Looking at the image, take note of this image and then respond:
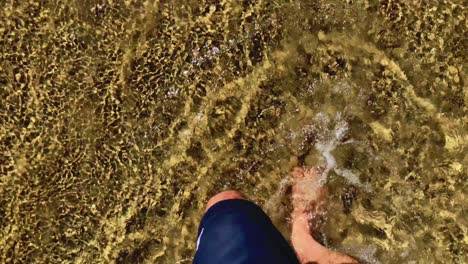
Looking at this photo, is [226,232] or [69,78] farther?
[69,78]

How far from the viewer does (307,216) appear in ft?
8.79

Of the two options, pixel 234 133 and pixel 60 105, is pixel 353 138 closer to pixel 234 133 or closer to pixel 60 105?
pixel 234 133

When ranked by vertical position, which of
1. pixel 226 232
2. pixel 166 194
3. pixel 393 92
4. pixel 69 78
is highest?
pixel 69 78

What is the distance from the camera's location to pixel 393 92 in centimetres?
266

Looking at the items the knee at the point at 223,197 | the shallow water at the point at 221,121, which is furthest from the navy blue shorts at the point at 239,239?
the shallow water at the point at 221,121

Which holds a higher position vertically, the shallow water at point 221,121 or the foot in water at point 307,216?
the shallow water at point 221,121

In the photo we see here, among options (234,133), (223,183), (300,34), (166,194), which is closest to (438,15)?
(300,34)

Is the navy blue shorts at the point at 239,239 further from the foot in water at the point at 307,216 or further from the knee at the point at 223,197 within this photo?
the foot in water at the point at 307,216

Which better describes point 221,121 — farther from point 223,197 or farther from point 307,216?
point 307,216

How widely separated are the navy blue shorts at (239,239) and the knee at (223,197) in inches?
8.0

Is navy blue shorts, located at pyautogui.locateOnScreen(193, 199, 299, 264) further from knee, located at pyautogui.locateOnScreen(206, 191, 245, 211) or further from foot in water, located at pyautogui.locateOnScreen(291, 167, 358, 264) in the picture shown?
foot in water, located at pyautogui.locateOnScreen(291, 167, 358, 264)

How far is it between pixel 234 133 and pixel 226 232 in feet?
2.04

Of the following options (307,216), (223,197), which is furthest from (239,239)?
(307,216)

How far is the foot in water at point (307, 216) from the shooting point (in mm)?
2662
